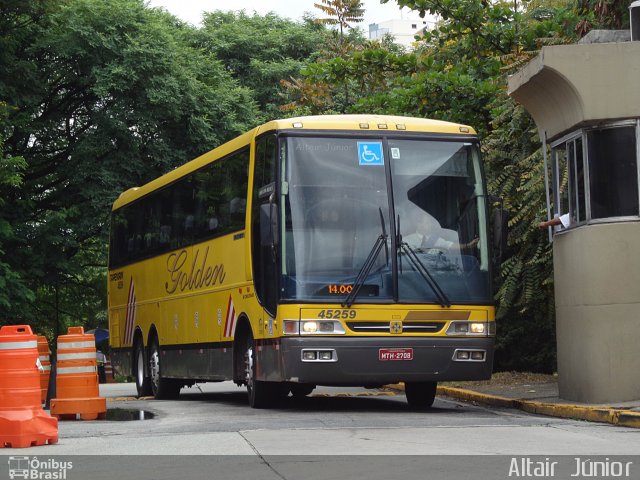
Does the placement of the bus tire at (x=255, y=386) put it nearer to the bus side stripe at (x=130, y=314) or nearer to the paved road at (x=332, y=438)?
the paved road at (x=332, y=438)

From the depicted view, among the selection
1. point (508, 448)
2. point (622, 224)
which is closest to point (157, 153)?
point (622, 224)

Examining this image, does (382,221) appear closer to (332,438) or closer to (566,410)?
(566,410)

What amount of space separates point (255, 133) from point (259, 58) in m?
38.2

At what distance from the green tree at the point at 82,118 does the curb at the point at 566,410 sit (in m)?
18.2

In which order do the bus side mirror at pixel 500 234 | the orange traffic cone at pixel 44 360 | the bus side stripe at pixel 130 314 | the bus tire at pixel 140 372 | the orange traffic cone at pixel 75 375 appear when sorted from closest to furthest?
the orange traffic cone at pixel 75 375 < the bus side mirror at pixel 500 234 < the orange traffic cone at pixel 44 360 < the bus tire at pixel 140 372 < the bus side stripe at pixel 130 314

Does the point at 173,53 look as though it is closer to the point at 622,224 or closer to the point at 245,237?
the point at 245,237

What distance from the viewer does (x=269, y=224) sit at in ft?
51.5

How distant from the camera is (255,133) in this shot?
17.1 metres

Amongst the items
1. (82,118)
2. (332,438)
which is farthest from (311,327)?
(82,118)

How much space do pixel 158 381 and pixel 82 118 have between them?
53.7ft

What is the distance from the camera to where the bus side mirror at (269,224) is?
15.7m

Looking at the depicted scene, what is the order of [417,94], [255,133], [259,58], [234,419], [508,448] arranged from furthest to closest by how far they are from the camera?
[259,58] < [417,94] < [255,133] < [234,419] < [508,448]

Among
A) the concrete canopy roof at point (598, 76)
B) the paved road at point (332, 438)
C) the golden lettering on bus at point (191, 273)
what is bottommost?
the paved road at point (332, 438)

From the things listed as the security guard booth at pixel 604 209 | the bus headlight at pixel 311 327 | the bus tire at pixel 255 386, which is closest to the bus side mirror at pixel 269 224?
the bus headlight at pixel 311 327
